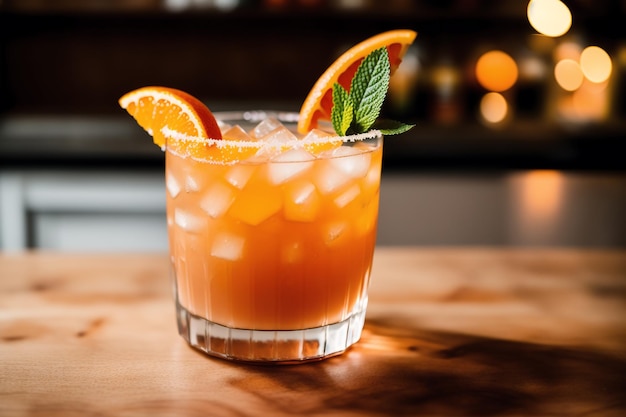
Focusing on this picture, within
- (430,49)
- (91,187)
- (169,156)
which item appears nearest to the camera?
(169,156)

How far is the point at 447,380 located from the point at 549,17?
2453 millimetres

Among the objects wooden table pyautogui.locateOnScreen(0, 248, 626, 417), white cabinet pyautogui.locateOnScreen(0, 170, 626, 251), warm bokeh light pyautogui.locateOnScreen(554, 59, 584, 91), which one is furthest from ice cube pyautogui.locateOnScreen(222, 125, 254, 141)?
warm bokeh light pyautogui.locateOnScreen(554, 59, 584, 91)

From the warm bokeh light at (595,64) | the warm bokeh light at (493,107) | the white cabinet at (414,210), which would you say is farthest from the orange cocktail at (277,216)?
the warm bokeh light at (595,64)

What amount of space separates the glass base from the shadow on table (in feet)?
0.04

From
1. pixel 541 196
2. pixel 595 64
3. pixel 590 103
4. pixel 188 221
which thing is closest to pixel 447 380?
pixel 188 221

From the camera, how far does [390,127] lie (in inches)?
31.6

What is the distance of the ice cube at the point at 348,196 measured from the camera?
0.78 m

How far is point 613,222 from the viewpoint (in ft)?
8.57

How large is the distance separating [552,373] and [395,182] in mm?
1824

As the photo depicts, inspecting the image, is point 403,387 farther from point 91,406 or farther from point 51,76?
point 51,76

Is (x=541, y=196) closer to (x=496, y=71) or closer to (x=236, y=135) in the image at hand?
(x=496, y=71)

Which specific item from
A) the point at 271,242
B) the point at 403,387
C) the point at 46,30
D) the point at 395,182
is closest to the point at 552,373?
the point at 403,387

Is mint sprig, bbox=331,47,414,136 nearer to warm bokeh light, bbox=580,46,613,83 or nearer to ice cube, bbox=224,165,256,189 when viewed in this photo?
ice cube, bbox=224,165,256,189

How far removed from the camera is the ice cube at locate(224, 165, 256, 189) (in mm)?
744
